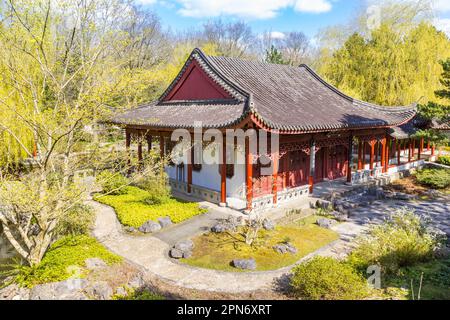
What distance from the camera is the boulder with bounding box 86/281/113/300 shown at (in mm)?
7430

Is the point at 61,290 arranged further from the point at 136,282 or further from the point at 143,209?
the point at 143,209

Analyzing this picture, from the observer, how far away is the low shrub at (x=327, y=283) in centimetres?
700

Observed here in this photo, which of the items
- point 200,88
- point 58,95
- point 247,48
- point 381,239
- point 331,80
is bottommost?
point 381,239

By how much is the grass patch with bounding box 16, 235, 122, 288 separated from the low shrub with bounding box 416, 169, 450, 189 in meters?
16.0

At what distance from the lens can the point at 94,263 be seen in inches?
351

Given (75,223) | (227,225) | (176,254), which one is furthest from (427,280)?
(75,223)

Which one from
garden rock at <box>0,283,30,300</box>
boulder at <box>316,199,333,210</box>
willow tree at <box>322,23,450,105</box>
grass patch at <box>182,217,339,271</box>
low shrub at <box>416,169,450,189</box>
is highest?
willow tree at <box>322,23,450,105</box>

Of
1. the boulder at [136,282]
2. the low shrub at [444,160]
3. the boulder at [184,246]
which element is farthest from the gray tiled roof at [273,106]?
the low shrub at [444,160]

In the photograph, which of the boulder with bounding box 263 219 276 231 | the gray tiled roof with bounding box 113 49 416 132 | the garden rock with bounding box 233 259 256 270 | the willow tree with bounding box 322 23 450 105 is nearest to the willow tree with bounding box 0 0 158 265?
the gray tiled roof with bounding box 113 49 416 132

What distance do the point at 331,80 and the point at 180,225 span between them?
2045 cm

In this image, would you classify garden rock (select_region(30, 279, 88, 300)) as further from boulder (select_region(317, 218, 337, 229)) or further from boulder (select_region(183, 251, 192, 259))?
boulder (select_region(317, 218, 337, 229))
